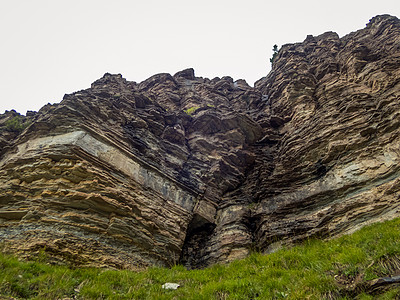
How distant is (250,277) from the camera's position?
8.37m

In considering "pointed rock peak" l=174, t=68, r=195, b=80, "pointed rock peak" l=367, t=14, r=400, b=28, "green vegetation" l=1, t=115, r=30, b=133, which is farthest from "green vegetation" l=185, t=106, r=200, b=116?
"pointed rock peak" l=367, t=14, r=400, b=28

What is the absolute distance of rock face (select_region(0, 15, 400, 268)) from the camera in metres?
11.2

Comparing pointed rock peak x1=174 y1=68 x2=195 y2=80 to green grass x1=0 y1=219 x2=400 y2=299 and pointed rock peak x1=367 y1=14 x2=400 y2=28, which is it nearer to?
pointed rock peak x1=367 y1=14 x2=400 y2=28

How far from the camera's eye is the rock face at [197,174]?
11.2 metres

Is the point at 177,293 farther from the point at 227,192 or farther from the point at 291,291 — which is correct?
the point at 227,192

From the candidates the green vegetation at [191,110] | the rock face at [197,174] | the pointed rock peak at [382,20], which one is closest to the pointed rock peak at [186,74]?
the green vegetation at [191,110]

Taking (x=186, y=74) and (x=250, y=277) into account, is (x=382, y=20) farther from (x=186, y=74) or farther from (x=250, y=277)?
(x=250, y=277)

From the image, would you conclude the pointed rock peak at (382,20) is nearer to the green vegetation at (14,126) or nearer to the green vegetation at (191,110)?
the green vegetation at (191,110)

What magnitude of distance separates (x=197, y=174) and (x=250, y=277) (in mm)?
10604

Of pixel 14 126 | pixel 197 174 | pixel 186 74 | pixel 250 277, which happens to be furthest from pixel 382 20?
pixel 14 126

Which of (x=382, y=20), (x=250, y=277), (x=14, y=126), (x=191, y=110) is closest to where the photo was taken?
(x=250, y=277)

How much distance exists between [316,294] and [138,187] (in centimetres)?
1053

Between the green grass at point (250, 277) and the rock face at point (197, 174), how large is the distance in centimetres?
177

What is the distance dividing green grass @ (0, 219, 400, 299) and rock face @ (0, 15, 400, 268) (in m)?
1.77
